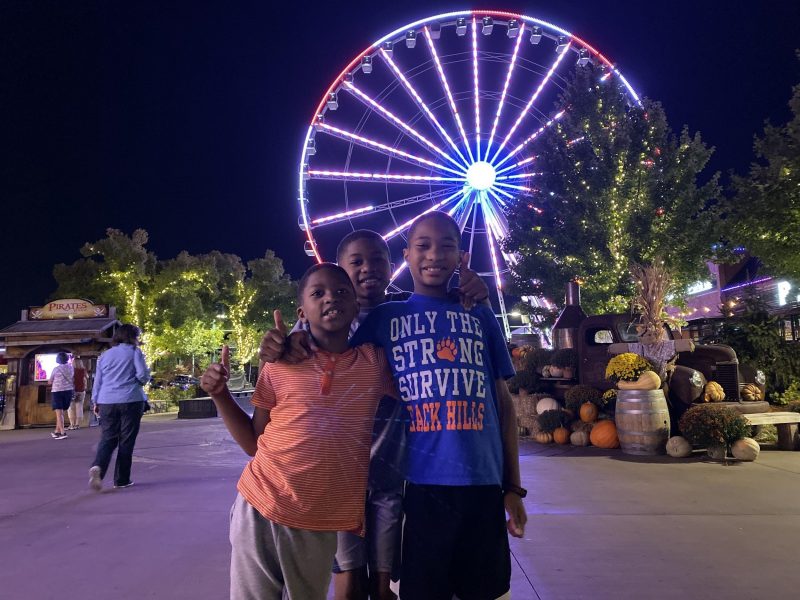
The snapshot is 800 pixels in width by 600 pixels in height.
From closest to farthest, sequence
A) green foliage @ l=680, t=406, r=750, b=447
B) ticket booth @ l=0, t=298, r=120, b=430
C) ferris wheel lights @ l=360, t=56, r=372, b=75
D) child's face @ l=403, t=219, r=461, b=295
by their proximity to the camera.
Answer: child's face @ l=403, t=219, r=461, b=295
green foliage @ l=680, t=406, r=750, b=447
ticket booth @ l=0, t=298, r=120, b=430
ferris wheel lights @ l=360, t=56, r=372, b=75

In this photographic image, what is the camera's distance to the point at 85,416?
43.0ft

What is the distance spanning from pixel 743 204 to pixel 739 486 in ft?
31.1

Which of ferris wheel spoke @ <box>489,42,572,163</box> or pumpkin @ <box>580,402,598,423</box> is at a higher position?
ferris wheel spoke @ <box>489,42,572,163</box>

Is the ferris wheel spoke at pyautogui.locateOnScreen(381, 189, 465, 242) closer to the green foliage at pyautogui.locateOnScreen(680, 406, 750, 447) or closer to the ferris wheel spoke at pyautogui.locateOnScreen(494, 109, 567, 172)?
the ferris wheel spoke at pyautogui.locateOnScreen(494, 109, 567, 172)

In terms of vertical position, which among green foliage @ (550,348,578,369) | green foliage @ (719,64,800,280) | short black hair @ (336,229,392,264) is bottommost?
green foliage @ (550,348,578,369)

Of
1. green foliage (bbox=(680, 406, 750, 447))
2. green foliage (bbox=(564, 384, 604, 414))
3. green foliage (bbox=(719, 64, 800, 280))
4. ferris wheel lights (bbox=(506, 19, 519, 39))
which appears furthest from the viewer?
ferris wheel lights (bbox=(506, 19, 519, 39))

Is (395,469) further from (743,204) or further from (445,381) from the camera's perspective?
(743,204)

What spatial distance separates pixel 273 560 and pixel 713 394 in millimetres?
7515

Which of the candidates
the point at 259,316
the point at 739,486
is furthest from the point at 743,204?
the point at 259,316

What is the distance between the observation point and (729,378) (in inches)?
321

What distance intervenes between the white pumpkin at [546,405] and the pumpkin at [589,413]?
1.96ft

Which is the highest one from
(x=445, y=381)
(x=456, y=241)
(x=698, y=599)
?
(x=456, y=241)

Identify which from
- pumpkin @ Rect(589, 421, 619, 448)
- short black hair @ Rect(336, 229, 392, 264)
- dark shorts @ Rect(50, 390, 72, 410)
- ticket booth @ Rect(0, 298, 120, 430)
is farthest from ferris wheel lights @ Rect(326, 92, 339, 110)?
short black hair @ Rect(336, 229, 392, 264)

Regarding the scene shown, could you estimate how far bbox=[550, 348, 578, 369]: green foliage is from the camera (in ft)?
31.0
